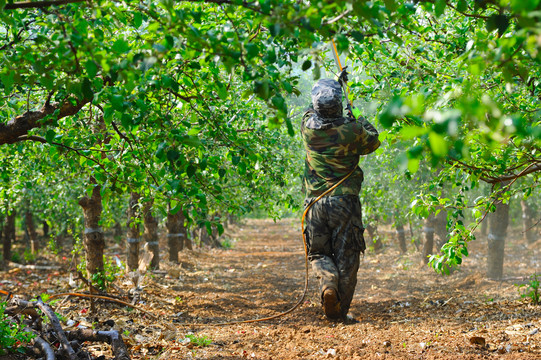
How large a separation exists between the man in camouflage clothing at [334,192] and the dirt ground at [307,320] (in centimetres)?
47

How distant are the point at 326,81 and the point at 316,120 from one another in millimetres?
467

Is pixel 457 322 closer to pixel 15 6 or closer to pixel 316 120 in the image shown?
pixel 316 120

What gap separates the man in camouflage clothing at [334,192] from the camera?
206 inches

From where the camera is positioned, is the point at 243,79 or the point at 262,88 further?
the point at 243,79

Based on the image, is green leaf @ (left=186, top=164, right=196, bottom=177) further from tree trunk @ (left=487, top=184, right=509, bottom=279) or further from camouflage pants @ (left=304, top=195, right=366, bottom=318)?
tree trunk @ (left=487, top=184, right=509, bottom=279)

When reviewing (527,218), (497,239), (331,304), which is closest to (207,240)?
(497,239)

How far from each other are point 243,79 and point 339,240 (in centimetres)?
312

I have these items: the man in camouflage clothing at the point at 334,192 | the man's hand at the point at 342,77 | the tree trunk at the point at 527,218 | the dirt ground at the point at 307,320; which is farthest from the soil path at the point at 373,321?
the tree trunk at the point at 527,218

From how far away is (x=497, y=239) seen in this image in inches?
363

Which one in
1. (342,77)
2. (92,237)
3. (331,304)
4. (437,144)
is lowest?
(331,304)

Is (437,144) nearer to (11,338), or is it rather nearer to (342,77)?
(11,338)

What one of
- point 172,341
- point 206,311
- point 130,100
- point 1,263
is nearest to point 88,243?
point 206,311

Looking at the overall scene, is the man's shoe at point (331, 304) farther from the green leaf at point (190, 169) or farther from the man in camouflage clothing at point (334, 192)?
the green leaf at point (190, 169)

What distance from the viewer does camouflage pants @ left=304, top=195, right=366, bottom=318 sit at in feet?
17.5
